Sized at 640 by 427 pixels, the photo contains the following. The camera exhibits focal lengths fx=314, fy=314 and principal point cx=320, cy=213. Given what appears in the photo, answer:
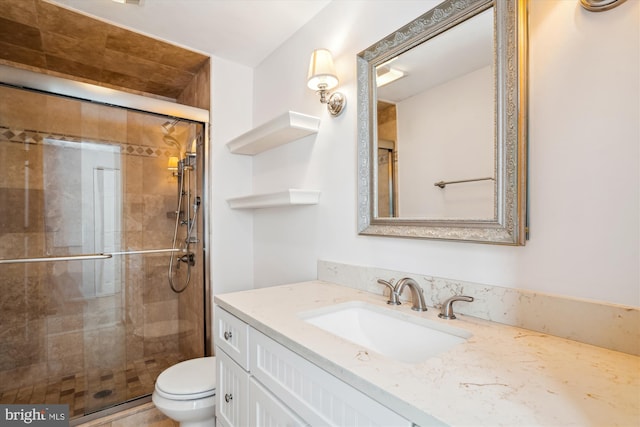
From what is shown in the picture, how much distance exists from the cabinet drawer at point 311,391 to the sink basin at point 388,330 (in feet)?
0.62

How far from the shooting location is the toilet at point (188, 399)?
56.5 inches

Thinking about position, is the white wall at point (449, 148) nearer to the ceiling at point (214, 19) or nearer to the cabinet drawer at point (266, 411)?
the cabinet drawer at point (266, 411)

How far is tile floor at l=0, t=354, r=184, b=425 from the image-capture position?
73.2 inches

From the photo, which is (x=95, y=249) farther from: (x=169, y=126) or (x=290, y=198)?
(x=290, y=198)

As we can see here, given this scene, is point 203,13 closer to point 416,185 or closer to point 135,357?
point 416,185

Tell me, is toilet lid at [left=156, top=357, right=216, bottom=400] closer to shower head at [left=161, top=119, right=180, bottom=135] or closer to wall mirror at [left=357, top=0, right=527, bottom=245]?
wall mirror at [left=357, top=0, right=527, bottom=245]

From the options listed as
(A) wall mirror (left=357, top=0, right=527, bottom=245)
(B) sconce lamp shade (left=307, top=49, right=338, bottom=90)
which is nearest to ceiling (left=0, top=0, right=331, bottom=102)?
(B) sconce lamp shade (left=307, top=49, right=338, bottom=90)

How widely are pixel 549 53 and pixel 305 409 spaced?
3.87ft

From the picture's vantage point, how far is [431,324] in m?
0.99

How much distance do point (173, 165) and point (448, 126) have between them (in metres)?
1.88

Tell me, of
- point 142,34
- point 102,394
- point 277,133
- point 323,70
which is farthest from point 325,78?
point 102,394

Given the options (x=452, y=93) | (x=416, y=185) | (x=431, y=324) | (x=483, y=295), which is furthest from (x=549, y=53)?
(x=431, y=324)

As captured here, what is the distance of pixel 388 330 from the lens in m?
1.11

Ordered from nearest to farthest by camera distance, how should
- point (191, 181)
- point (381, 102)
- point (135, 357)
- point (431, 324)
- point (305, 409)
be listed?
point (305, 409) < point (431, 324) < point (381, 102) < point (135, 357) < point (191, 181)
